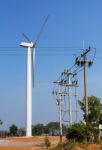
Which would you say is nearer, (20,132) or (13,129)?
(13,129)

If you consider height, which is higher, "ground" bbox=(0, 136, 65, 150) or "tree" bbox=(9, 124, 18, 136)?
"tree" bbox=(9, 124, 18, 136)

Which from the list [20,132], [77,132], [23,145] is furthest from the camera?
[20,132]

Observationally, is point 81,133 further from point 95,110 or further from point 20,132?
point 20,132

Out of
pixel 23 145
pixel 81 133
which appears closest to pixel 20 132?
pixel 23 145

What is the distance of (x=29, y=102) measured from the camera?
72750 mm

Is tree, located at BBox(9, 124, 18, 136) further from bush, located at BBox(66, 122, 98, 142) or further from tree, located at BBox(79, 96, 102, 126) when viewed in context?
bush, located at BBox(66, 122, 98, 142)

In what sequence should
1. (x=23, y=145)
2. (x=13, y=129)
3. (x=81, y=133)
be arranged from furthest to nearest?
(x=13, y=129) → (x=23, y=145) → (x=81, y=133)

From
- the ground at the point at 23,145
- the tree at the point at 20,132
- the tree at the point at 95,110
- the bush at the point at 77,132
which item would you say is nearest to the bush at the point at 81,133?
the bush at the point at 77,132

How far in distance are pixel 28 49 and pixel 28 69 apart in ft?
14.2

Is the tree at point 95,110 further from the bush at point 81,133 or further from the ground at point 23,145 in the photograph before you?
the bush at point 81,133

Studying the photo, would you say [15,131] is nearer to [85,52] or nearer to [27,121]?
[27,121]

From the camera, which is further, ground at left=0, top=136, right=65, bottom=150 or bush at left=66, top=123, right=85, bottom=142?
ground at left=0, top=136, right=65, bottom=150

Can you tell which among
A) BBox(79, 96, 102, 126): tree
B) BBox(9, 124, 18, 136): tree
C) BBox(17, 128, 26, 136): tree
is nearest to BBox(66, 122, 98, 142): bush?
BBox(79, 96, 102, 126): tree

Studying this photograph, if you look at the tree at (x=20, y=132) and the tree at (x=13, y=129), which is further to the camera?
the tree at (x=13, y=129)
